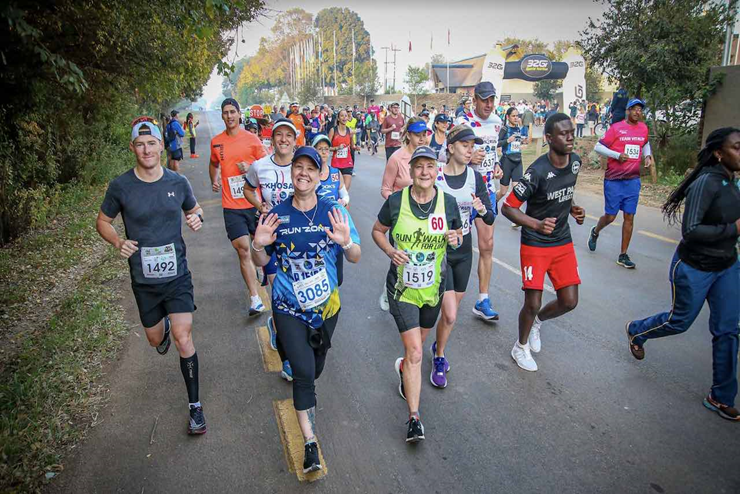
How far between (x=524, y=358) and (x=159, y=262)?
3247 millimetres

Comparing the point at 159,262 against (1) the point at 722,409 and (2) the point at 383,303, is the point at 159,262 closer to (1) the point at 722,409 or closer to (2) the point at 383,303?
(2) the point at 383,303

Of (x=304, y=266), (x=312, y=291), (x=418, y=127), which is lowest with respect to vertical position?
(x=312, y=291)

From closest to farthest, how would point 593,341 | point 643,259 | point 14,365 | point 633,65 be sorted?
point 14,365, point 593,341, point 643,259, point 633,65

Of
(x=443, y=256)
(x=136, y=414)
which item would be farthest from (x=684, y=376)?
(x=136, y=414)

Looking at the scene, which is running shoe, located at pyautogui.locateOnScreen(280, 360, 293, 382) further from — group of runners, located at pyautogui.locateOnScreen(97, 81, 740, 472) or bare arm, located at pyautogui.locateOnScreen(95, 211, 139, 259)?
bare arm, located at pyautogui.locateOnScreen(95, 211, 139, 259)

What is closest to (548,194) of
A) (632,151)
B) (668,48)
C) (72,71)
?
(632,151)

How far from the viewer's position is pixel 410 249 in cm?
371

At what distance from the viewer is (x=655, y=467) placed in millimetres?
3354

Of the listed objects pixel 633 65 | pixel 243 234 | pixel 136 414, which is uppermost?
pixel 633 65

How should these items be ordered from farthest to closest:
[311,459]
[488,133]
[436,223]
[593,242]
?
[593,242] → [488,133] → [436,223] → [311,459]

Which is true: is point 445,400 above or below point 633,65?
below

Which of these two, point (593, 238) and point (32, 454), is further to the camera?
point (593, 238)

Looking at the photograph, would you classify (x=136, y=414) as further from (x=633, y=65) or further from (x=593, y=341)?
(x=633, y=65)

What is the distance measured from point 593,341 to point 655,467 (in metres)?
1.90
